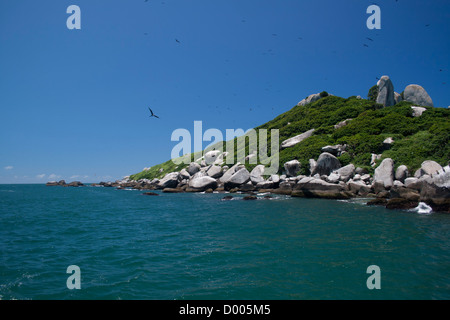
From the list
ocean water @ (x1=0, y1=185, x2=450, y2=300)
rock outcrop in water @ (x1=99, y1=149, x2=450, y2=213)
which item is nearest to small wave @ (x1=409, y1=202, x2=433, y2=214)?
rock outcrop in water @ (x1=99, y1=149, x2=450, y2=213)

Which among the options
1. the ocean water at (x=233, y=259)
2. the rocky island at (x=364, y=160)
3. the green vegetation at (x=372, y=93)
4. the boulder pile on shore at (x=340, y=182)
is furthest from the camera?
the green vegetation at (x=372, y=93)

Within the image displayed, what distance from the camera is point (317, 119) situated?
5506 cm

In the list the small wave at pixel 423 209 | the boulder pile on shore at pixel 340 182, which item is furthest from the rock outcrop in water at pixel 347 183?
the small wave at pixel 423 209

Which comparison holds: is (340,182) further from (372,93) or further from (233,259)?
(372,93)

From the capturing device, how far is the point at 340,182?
30.1 meters

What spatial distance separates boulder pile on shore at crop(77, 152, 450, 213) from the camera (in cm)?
1781

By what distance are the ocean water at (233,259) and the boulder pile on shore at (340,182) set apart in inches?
173

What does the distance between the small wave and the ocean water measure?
2.97 metres

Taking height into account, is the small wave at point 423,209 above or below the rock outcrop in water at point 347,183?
below

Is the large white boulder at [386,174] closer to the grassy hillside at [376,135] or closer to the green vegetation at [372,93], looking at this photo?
the grassy hillside at [376,135]

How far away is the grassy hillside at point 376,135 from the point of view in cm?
2777

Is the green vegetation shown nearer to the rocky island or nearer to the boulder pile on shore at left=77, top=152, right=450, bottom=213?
the rocky island
